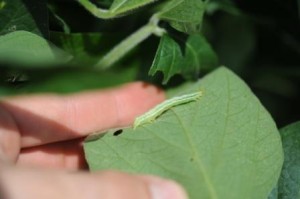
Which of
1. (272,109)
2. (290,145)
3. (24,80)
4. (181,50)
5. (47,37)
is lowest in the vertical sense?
(272,109)

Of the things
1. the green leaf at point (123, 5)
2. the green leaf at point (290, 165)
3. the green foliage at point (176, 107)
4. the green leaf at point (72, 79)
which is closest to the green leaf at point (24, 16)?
the green foliage at point (176, 107)

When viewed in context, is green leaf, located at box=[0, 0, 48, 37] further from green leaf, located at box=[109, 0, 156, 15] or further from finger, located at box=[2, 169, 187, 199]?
finger, located at box=[2, 169, 187, 199]

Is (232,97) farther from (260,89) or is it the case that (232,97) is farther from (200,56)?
(260,89)

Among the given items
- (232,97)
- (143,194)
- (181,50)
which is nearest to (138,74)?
(181,50)

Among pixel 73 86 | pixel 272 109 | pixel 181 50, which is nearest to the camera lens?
pixel 73 86

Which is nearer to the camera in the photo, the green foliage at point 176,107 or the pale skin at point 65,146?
the pale skin at point 65,146

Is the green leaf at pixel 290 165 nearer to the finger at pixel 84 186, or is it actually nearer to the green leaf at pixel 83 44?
the finger at pixel 84 186

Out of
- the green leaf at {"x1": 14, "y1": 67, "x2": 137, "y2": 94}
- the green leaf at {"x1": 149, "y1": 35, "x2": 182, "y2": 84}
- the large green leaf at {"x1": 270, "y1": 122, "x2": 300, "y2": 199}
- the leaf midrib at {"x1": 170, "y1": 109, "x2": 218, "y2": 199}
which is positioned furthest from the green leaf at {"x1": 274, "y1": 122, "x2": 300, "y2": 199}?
the green leaf at {"x1": 14, "y1": 67, "x2": 137, "y2": 94}
